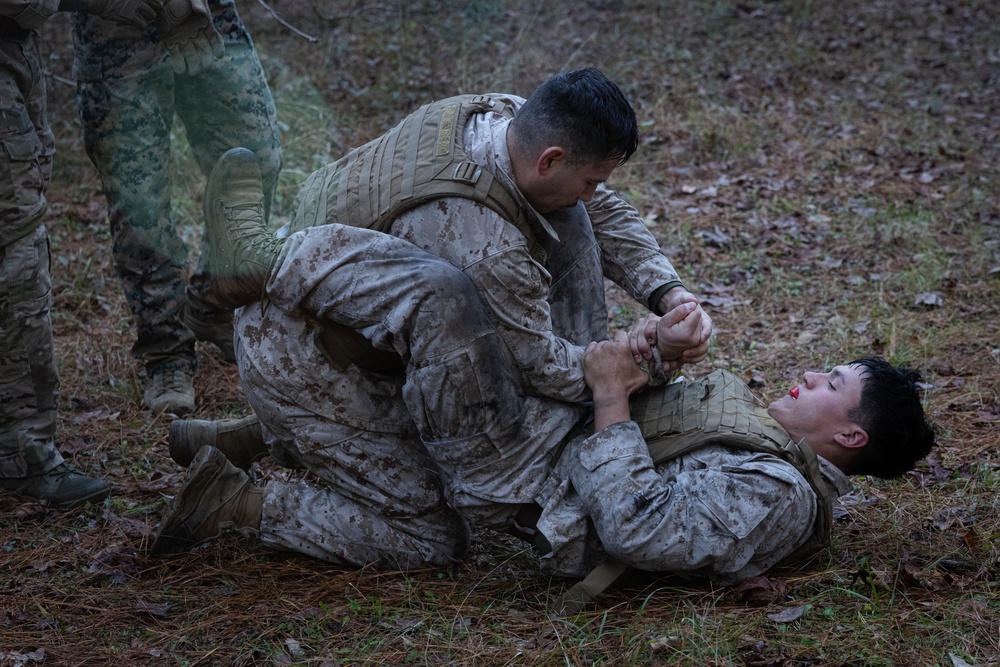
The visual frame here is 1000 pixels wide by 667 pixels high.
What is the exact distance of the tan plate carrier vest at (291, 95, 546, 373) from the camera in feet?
10.5

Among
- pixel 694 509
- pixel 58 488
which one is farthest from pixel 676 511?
pixel 58 488

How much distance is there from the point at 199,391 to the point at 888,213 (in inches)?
206

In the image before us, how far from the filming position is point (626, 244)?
3990mm

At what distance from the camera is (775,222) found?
23.0 feet

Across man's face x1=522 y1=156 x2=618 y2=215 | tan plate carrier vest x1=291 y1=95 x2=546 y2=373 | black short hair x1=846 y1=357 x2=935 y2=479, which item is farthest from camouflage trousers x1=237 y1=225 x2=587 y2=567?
black short hair x1=846 y1=357 x2=935 y2=479

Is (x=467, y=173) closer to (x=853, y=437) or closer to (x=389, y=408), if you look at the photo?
(x=389, y=408)

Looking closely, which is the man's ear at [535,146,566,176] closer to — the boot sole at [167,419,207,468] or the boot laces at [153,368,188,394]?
the boot sole at [167,419,207,468]

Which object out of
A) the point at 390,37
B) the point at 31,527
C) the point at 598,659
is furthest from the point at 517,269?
the point at 390,37

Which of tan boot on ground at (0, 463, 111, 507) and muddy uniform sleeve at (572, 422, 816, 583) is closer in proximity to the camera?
muddy uniform sleeve at (572, 422, 816, 583)

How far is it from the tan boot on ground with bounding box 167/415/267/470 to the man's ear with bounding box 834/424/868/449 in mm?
2336

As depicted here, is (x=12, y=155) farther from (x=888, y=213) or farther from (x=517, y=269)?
(x=888, y=213)

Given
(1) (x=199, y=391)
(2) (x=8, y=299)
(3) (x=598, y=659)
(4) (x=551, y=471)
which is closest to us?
(3) (x=598, y=659)

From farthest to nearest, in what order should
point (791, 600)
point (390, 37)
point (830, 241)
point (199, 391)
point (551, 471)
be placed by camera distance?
point (390, 37), point (830, 241), point (199, 391), point (551, 471), point (791, 600)

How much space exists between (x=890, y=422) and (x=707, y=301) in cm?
267
